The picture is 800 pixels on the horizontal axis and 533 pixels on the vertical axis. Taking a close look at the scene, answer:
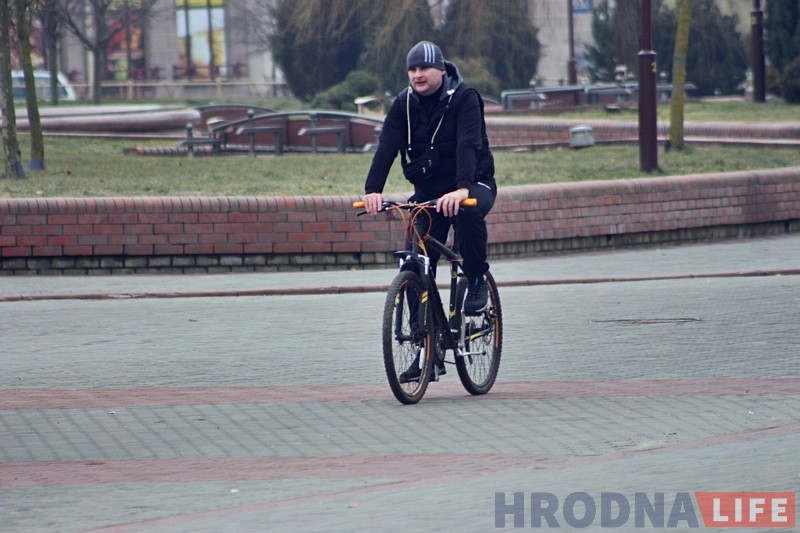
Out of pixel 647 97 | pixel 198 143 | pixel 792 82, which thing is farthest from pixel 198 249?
pixel 792 82

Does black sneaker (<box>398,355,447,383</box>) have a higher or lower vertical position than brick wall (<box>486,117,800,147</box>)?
lower

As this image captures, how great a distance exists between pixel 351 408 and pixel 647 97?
9.99 meters

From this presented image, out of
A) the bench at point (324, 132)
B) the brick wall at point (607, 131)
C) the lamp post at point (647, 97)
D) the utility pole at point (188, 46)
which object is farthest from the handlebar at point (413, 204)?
the utility pole at point (188, 46)

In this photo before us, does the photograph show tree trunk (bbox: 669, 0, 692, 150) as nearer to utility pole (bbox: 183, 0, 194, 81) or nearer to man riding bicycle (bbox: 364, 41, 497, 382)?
man riding bicycle (bbox: 364, 41, 497, 382)

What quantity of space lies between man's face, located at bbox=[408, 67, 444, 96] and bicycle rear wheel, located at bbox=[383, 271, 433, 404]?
2.83ft

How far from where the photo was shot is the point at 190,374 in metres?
8.10

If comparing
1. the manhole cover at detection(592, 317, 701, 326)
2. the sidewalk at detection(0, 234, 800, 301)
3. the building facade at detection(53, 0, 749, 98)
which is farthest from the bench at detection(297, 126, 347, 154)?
the building facade at detection(53, 0, 749, 98)

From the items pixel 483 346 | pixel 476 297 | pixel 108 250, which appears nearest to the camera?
pixel 476 297

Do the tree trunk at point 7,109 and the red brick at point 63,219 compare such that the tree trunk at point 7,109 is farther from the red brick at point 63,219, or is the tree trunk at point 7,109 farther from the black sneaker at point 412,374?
the black sneaker at point 412,374

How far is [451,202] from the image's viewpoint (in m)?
6.66

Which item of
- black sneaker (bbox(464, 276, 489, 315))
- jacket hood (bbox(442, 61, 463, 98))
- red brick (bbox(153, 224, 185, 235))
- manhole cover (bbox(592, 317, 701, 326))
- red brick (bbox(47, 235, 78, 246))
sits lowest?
manhole cover (bbox(592, 317, 701, 326))

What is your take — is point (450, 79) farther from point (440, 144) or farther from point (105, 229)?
point (105, 229)

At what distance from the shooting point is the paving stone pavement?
5078 mm

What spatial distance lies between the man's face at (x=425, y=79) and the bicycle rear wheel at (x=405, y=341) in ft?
2.83
